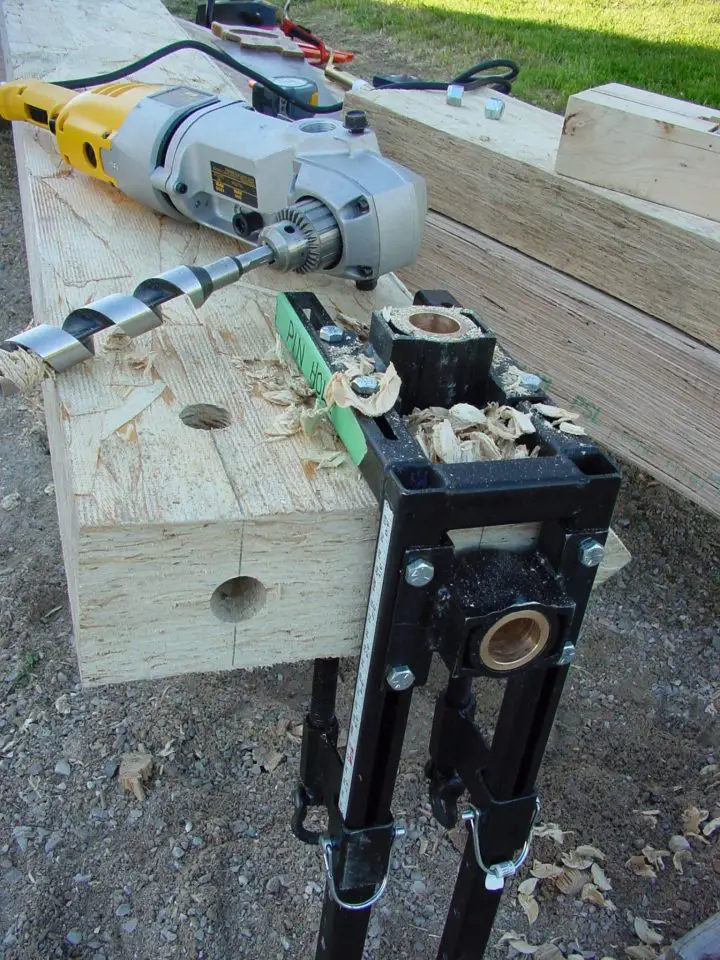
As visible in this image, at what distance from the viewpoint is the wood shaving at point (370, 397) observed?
0.89m

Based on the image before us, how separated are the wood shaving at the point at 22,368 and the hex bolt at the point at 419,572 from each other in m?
0.50

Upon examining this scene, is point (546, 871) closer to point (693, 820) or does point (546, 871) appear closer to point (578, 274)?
point (693, 820)

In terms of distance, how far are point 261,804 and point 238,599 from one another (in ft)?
3.43

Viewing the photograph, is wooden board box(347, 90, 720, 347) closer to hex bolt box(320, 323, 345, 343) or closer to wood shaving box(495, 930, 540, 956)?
hex bolt box(320, 323, 345, 343)

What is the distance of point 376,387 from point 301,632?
0.26m

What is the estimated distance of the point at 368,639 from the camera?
2.92 feet

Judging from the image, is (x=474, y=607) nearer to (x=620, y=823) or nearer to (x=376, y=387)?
(x=376, y=387)

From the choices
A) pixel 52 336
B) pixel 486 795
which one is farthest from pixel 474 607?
pixel 52 336

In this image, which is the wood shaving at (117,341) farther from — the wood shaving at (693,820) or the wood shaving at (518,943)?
the wood shaving at (693,820)

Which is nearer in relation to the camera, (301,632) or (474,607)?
(474,607)

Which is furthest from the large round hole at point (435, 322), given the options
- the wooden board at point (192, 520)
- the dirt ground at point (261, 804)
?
the dirt ground at point (261, 804)

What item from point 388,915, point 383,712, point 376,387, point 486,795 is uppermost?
point 376,387

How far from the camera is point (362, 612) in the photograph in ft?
3.11

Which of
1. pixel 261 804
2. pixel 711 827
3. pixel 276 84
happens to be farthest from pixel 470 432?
pixel 276 84
